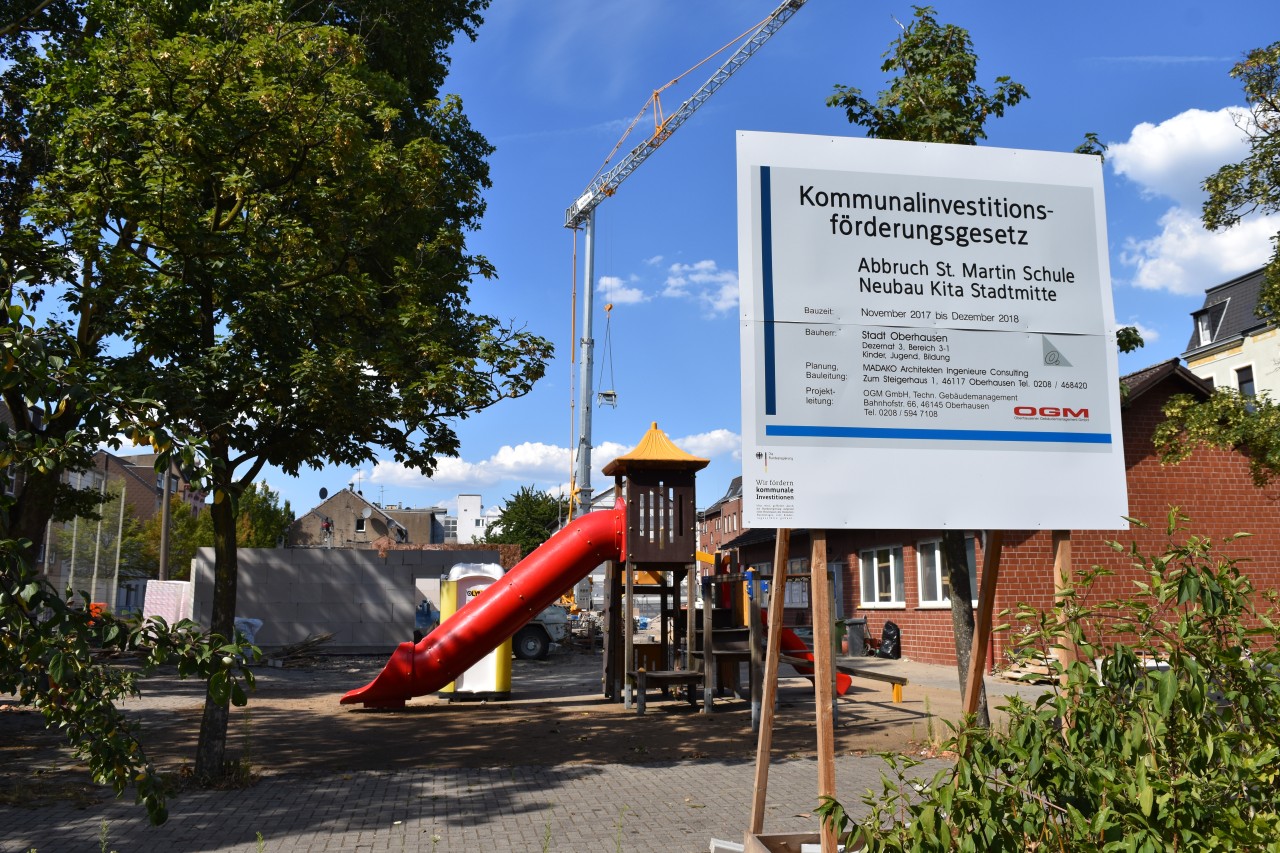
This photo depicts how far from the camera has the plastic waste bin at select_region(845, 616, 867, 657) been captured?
2478 cm

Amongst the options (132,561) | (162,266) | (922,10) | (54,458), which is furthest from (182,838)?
(132,561)

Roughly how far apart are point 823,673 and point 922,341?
165 centimetres

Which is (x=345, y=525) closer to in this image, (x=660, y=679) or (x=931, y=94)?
(x=660, y=679)

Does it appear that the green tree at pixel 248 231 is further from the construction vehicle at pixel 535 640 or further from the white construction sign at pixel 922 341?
the construction vehicle at pixel 535 640

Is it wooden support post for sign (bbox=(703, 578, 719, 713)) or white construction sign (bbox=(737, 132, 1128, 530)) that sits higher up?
white construction sign (bbox=(737, 132, 1128, 530))

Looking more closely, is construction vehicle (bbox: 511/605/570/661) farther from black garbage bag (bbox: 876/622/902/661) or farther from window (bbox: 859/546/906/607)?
black garbage bag (bbox: 876/622/902/661)

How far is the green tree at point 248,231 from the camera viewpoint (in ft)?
27.4

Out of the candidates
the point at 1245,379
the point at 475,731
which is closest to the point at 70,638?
the point at 475,731

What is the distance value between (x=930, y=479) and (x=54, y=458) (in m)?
3.57

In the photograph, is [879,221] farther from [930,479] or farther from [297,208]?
[297,208]

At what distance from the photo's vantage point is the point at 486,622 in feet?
45.3

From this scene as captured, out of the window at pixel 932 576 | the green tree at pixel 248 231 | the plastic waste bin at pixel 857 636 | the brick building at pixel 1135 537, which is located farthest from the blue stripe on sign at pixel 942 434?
the plastic waste bin at pixel 857 636

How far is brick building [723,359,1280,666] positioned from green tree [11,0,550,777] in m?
9.75

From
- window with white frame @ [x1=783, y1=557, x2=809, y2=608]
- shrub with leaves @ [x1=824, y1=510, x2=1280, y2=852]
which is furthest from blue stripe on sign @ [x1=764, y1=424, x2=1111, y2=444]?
window with white frame @ [x1=783, y1=557, x2=809, y2=608]
